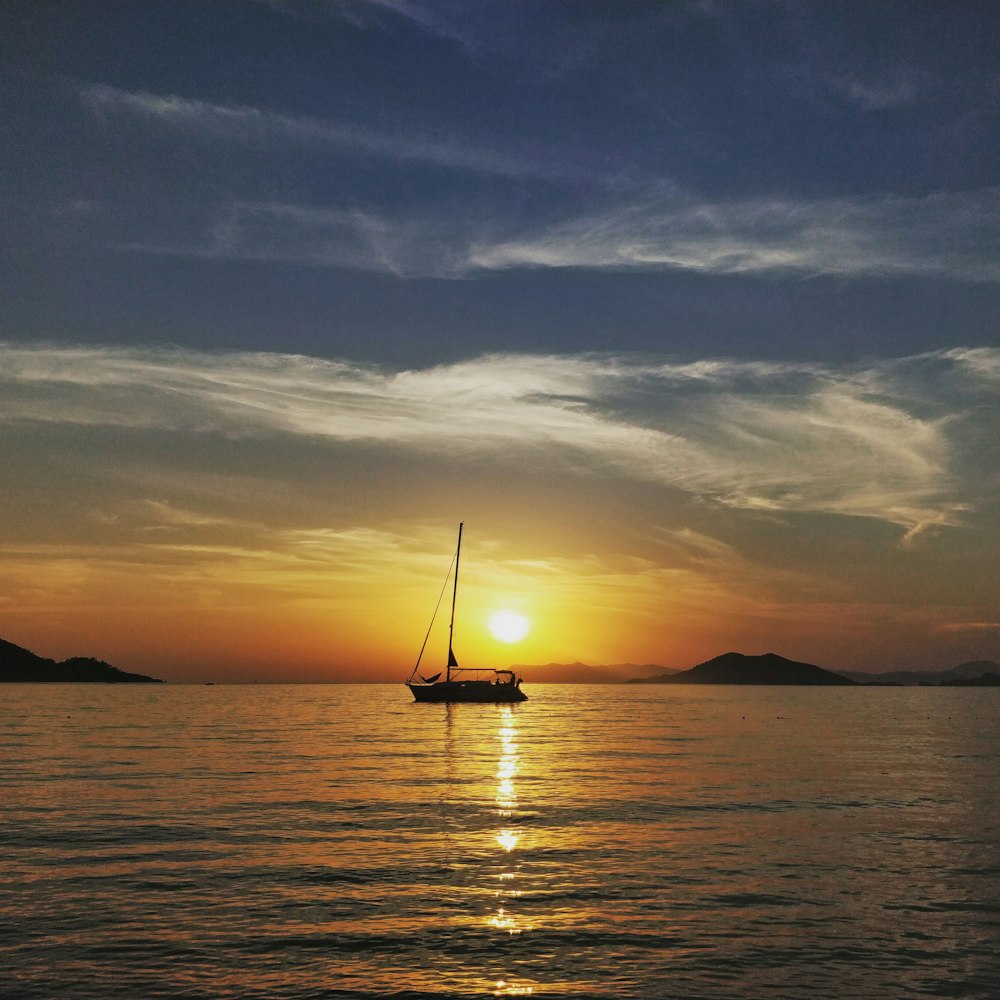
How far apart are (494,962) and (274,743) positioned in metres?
73.2

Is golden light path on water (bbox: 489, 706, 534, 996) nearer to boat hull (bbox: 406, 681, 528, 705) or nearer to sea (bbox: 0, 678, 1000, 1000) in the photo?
sea (bbox: 0, 678, 1000, 1000)

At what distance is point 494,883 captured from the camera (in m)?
27.5

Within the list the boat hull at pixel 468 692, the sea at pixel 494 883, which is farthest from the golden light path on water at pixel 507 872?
the boat hull at pixel 468 692

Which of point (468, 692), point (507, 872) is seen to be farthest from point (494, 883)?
point (468, 692)

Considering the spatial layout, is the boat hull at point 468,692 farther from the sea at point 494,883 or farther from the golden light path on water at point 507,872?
the sea at point 494,883

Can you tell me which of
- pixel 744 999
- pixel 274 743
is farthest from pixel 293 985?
pixel 274 743

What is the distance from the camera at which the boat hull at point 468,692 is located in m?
182

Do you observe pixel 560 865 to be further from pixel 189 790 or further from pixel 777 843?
pixel 189 790

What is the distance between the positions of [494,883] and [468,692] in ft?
523

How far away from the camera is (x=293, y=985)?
730 inches

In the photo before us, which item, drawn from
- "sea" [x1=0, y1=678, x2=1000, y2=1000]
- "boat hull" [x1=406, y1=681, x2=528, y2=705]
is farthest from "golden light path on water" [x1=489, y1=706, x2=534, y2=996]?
"boat hull" [x1=406, y1=681, x2=528, y2=705]

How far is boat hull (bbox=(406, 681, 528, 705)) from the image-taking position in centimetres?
18175

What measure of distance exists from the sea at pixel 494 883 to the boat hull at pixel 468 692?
121 meters

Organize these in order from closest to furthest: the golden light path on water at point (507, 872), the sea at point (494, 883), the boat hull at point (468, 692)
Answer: the golden light path on water at point (507, 872) → the sea at point (494, 883) → the boat hull at point (468, 692)
